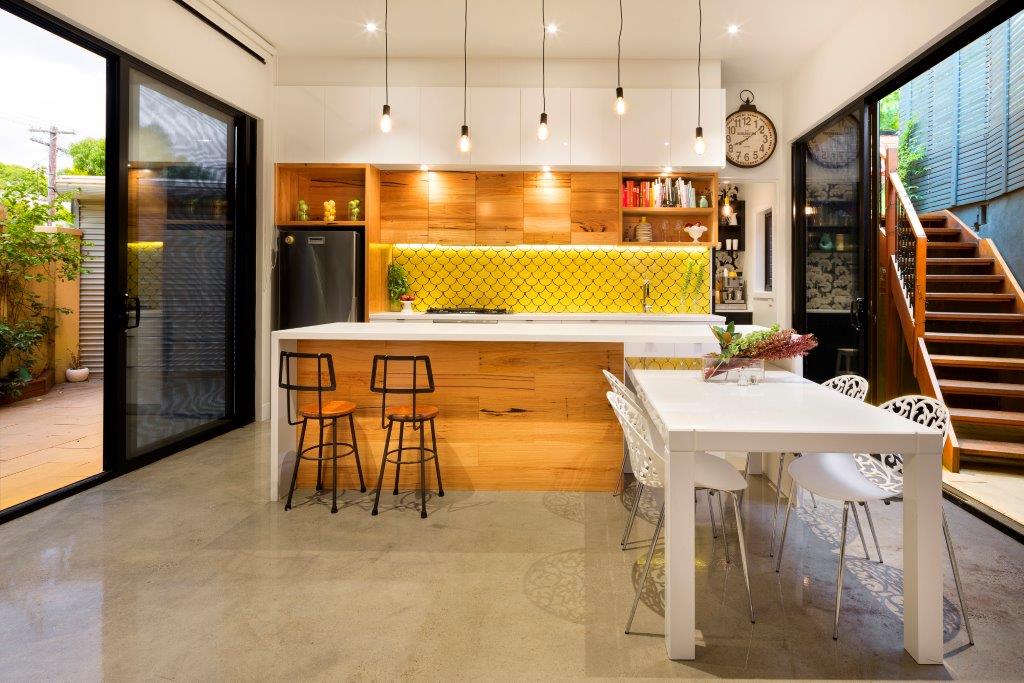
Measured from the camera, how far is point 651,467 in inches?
85.7

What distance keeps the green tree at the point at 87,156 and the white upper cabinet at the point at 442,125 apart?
98.1 inches

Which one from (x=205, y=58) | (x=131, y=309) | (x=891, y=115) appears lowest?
(x=131, y=309)

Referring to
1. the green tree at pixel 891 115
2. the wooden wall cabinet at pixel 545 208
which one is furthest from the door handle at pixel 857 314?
the green tree at pixel 891 115

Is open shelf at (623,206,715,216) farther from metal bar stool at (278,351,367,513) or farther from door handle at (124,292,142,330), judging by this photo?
door handle at (124,292,142,330)

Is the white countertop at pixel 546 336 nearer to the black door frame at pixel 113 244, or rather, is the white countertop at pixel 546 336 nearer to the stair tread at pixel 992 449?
the black door frame at pixel 113 244

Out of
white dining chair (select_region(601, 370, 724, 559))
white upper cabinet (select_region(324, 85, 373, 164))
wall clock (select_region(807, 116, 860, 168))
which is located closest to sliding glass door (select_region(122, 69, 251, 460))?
white upper cabinet (select_region(324, 85, 373, 164))

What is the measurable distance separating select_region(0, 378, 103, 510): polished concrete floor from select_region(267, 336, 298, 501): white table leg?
1.35 meters

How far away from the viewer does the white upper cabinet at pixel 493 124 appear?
5.38 meters

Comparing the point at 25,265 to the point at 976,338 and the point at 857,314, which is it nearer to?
the point at 857,314

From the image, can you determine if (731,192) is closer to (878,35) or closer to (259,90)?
(878,35)

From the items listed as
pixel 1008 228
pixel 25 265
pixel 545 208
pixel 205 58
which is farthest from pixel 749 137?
pixel 25 265

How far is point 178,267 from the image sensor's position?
4.41m

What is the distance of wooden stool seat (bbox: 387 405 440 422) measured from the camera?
312cm

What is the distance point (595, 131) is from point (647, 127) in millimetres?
477
